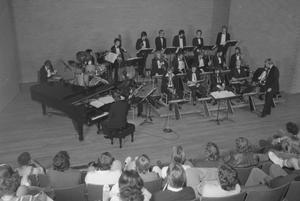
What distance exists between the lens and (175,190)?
4.94 meters

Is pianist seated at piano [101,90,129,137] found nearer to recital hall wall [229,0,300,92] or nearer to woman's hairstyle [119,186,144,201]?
woman's hairstyle [119,186,144,201]

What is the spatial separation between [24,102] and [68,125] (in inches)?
96.0

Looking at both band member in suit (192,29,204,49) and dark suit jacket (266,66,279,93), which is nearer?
dark suit jacket (266,66,279,93)

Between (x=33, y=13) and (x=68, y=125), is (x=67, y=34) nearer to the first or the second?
(x=33, y=13)

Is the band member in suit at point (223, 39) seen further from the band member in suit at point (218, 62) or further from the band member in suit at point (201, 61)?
the band member in suit at point (201, 61)

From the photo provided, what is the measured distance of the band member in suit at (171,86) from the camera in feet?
36.3

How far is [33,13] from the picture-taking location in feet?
43.0

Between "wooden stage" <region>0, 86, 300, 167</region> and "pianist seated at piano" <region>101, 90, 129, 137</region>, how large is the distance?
62 centimetres

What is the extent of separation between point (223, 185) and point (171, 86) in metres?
6.45

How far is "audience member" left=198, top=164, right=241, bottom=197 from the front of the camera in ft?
16.3

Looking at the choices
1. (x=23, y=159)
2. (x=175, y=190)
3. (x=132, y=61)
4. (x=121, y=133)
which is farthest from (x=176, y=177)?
(x=132, y=61)

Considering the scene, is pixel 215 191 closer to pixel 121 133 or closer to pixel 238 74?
pixel 121 133

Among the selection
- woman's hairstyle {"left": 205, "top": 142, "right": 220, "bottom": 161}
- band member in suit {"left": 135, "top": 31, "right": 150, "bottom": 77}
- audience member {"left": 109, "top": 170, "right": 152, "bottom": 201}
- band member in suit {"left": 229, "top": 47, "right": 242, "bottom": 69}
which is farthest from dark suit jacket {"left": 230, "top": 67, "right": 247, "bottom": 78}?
audience member {"left": 109, "top": 170, "right": 152, "bottom": 201}

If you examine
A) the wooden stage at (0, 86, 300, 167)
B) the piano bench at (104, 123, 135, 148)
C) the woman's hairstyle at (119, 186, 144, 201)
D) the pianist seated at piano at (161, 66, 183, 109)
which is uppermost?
the woman's hairstyle at (119, 186, 144, 201)
